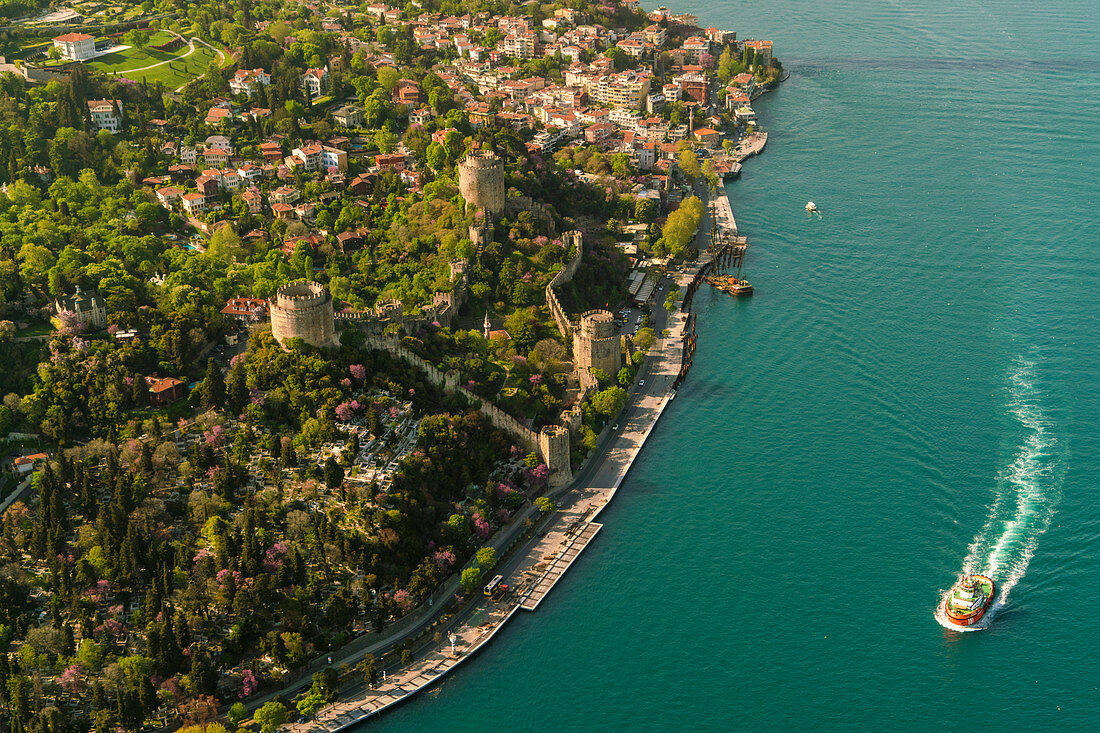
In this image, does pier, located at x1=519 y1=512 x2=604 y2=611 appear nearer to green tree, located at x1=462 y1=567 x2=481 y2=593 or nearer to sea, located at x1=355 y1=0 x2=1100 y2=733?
sea, located at x1=355 y1=0 x2=1100 y2=733

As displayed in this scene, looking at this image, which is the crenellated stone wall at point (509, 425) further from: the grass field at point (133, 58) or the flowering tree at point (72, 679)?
the grass field at point (133, 58)

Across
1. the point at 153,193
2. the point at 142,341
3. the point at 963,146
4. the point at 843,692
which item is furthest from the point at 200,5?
the point at 843,692

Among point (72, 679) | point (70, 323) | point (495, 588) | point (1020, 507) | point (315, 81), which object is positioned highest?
point (315, 81)

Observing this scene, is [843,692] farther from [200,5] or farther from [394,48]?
[200,5]

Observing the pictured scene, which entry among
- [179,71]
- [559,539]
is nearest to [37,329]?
[559,539]

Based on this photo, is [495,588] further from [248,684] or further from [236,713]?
[236,713]

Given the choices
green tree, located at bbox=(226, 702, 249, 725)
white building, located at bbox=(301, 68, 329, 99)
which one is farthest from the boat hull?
white building, located at bbox=(301, 68, 329, 99)
